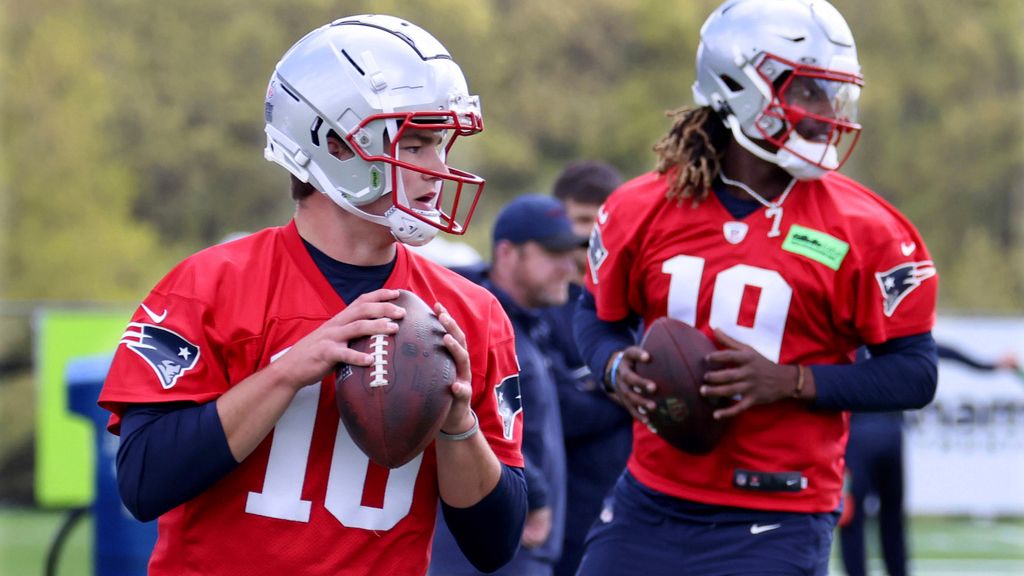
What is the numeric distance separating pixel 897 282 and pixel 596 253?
33.2 inches

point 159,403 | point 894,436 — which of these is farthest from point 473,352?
point 894,436

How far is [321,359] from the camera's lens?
243 cm

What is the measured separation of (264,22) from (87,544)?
13.3 meters

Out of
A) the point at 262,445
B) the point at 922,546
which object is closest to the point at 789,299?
the point at 262,445

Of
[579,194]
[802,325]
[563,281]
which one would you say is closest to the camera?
[802,325]

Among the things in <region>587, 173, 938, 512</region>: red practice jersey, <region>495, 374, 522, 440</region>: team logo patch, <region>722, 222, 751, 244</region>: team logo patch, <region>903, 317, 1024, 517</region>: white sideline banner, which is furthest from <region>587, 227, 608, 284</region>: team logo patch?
<region>903, 317, 1024, 517</region>: white sideline banner

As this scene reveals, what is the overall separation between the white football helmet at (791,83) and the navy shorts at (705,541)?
936mm

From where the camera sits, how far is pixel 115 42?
68.5ft

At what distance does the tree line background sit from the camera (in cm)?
1897

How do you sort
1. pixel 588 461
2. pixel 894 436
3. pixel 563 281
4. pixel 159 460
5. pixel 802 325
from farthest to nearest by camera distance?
pixel 894 436 → pixel 588 461 → pixel 563 281 → pixel 802 325 → pixel 159 460

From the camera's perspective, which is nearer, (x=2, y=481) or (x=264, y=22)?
(x=2, y=481)

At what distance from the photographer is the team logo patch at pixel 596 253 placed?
3939mm

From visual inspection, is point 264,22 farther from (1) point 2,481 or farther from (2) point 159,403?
(2) point 159,403

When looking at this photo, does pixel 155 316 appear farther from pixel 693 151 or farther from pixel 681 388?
pixel 693 151
